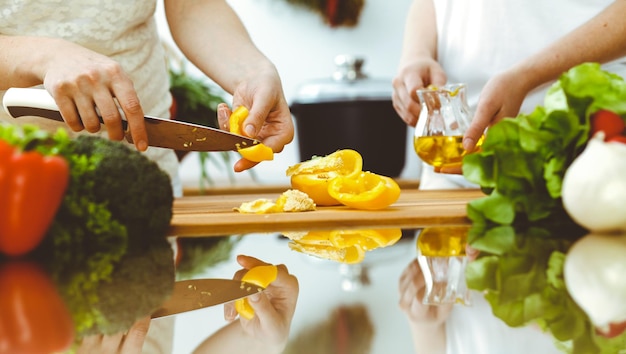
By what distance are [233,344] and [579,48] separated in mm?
1211

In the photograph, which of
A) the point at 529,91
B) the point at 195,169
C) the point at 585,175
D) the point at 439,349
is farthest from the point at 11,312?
the point at 195,169

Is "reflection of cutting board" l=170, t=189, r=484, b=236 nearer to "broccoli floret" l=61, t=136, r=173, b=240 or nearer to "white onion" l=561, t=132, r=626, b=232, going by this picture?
"broccoli floret" l=61, t=136, r=173, b=240

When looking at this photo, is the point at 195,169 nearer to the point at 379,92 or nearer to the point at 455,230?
the point at 379,92

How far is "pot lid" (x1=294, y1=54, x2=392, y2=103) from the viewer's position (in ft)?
9.73

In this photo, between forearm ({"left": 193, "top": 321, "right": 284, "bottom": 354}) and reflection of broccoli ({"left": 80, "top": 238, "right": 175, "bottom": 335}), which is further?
reflection of broccoli ({"left": 80, "top": 238, "right": 175, "bottom": 335})

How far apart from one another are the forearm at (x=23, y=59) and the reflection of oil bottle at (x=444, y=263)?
66 centimetres

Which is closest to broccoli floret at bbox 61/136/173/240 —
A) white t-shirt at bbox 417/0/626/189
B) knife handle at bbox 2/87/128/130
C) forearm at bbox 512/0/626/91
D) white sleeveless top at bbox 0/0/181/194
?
knife handle at bbox 2/87/128/130

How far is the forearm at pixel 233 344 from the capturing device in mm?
609

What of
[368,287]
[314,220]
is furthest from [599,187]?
[314,220]

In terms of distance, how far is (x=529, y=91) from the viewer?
5.46 ft

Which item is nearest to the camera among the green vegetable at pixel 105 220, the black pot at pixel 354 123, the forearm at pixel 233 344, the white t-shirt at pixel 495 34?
the forearm at pixel 233 344

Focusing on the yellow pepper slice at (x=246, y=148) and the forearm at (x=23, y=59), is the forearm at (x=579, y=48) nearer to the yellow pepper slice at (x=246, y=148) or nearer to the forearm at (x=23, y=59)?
the yellow pepper slice at (x=246, y=148)

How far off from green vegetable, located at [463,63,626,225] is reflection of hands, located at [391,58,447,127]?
613 millimetres

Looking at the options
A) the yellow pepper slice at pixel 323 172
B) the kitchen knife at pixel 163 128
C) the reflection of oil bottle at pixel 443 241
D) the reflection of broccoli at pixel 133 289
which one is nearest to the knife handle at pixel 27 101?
the kitchen knife at pixel 163 128
